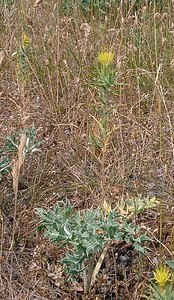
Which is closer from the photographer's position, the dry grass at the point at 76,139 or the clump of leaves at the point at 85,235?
the clump of leaves at the point at 85,235

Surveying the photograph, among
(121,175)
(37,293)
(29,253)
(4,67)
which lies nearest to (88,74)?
(4,67)

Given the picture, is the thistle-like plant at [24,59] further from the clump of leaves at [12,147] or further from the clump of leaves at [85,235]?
the clump of leaves at [85,235]

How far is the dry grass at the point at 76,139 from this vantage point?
1650 millimetres

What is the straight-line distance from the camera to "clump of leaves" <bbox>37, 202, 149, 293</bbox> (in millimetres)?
1439

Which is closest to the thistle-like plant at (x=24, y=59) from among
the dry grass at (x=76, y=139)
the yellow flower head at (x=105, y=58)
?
the dry grass at (x=76, y=139)

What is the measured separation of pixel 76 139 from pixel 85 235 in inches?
31.7

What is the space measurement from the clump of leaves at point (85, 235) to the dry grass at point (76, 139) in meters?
0.10

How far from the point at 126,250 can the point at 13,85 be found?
1323 millimetres

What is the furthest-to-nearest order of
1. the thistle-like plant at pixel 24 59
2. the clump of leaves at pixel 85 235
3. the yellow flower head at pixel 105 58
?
1. the thistle-like plant at pixel 24 59
2. the yellow flower head at pixel 105 58
3. the clump of leaves at pixel 85 235

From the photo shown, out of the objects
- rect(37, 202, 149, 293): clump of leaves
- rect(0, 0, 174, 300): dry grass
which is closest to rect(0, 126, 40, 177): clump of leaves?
rect(0, 0, 174, 300): dry grass

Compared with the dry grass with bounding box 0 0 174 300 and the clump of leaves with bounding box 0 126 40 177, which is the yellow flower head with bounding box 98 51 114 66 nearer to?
the dry grass with bounding box 0 0 174 300

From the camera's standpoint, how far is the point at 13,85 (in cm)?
270

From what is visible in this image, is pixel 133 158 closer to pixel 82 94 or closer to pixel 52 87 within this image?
pixel 82 94

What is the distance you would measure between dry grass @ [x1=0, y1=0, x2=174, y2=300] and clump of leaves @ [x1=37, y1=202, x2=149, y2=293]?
0.32ft
